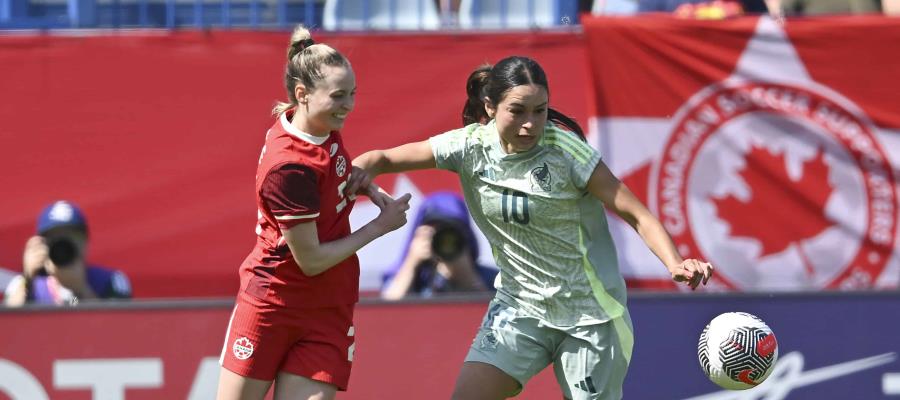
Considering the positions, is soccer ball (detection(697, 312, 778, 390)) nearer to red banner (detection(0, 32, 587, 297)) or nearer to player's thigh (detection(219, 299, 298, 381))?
player's thigh (detection(219, 299, 298, 381))

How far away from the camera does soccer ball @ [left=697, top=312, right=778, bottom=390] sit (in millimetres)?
5453

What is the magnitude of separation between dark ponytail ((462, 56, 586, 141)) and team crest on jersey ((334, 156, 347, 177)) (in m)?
0.63

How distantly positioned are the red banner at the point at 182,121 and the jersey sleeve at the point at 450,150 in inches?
93.7

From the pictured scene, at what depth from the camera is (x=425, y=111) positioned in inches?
309

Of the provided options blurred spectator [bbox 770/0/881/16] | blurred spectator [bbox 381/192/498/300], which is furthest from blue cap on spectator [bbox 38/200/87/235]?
blurred spectator [bbox 770/0/881/16]

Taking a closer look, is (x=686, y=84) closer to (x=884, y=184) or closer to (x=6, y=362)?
(x=884, y=184)

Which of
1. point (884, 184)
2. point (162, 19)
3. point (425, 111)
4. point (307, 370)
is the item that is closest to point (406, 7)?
point (425, 111)

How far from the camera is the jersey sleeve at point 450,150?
17.7ft

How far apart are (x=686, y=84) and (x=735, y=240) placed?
0.91 meters

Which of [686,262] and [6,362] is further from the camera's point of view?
[6,362]

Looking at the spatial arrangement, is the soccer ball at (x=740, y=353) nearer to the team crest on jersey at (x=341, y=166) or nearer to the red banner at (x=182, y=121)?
the team crest on jersey at (x=341, y=166)

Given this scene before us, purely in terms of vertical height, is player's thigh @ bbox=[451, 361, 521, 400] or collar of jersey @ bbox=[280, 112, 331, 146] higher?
collar of jersey @ bbox=[280, 112, 331, 146]

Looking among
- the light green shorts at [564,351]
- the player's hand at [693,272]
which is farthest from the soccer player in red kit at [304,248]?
the player's hand at [693,272]

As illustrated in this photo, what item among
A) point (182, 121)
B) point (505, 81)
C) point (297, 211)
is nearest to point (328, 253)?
point (297, 211)
